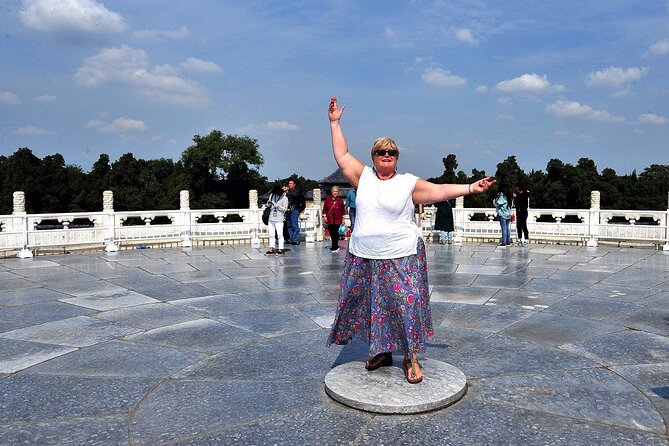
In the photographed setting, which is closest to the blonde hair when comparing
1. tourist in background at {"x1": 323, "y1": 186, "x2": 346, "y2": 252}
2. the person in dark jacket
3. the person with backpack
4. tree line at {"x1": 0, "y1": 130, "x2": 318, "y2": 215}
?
tourist in background at {"x1": 323, "y1": 186, "x2": 346, "y2": 252}

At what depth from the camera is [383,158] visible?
4.03 m

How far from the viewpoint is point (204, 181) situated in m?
72.2

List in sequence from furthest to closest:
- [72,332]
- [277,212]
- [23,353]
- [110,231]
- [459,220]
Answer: [459,220]
[110,231]
[277,212]
[72,332]
[23,353]

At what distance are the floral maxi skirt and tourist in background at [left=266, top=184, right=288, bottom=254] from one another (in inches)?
372

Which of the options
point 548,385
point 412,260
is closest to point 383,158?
point 412,260

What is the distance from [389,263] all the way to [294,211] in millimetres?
12157

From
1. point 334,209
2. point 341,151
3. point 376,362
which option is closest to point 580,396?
point 376,362

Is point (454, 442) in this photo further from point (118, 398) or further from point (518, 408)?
point (118, 398)

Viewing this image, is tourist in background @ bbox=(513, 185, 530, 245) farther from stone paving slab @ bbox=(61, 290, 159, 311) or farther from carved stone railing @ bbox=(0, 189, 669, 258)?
stone paving slab @ bbox=(61, 290, 159, 311)

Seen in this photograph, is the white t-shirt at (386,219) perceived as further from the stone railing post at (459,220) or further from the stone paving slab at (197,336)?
the stone railing post at (459,220)

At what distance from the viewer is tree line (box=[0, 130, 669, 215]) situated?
57.8 meters

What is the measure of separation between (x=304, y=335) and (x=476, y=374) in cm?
198

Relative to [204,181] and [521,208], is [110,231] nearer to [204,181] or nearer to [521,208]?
[521,208]

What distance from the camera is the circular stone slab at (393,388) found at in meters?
3.68
